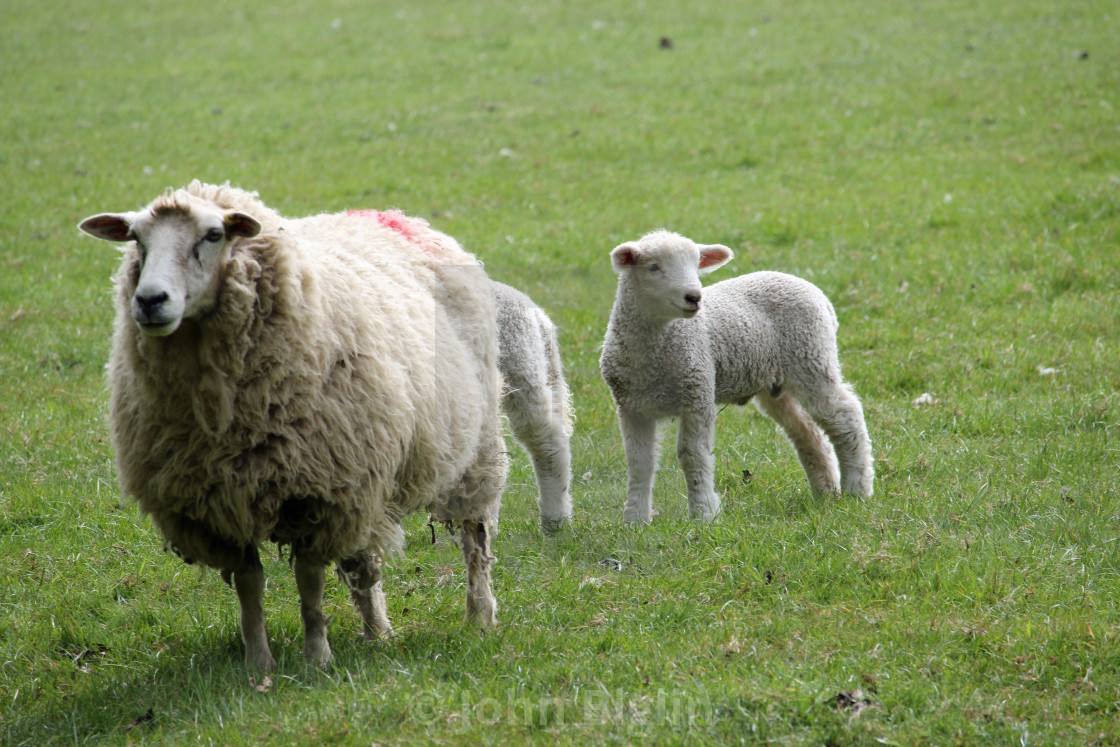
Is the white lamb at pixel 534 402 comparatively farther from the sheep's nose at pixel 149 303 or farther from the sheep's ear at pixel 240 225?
the sheep's nose at pixel 149 303

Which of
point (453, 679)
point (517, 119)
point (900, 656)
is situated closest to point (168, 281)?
point (453, 679)

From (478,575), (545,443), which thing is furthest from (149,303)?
(545,443)

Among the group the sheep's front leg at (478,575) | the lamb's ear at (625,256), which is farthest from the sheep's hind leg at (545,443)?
the sheep's front leg at (478,575)

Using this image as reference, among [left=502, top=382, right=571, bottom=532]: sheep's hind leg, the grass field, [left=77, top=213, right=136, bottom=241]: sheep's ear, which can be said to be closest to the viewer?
the grass field

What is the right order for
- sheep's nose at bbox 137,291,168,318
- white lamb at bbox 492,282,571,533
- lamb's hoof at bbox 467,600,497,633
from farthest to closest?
1. white lamb at bbox 492,282,571,533
2. lamb's hoof at bbox 467,600,497,633
3. sheep's nose at bbox 137,291,168,318

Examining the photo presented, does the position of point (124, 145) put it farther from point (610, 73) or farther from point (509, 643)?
point (509, 643)

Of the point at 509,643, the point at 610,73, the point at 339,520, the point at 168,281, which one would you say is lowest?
the point at 509,643

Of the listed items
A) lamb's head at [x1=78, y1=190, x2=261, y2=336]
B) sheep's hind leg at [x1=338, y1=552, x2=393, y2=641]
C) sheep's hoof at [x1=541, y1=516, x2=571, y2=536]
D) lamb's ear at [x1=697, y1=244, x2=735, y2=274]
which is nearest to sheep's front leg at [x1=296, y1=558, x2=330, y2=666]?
Result: sheep's hind leg at [x1=338, y1=552, x2=393, y2=641]

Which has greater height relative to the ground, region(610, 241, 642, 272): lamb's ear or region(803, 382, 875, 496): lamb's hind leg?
region(610, 241, 642, 272): lamb's ear

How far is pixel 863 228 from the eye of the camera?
11492 mm

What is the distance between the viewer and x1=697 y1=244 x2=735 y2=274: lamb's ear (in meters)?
6.36

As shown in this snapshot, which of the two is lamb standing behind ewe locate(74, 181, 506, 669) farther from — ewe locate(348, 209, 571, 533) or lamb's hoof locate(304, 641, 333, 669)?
ewe locate(348, 209, 571, 533)

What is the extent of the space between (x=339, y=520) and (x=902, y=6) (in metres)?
21.9

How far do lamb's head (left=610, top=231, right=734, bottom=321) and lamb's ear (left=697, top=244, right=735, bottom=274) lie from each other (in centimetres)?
21
